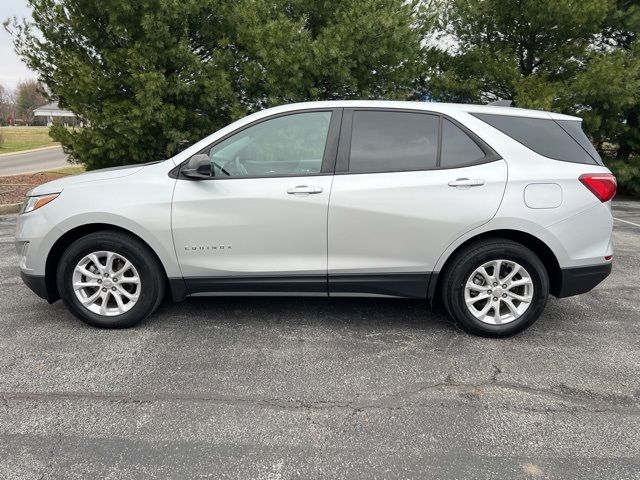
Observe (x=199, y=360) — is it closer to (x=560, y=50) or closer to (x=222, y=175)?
(x=222, y=175)

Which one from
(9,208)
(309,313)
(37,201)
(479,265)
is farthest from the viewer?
(9,208)

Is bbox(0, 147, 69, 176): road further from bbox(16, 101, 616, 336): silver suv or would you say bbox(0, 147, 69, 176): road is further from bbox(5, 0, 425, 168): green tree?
bbox(16, 101, 616, 336): silver suv

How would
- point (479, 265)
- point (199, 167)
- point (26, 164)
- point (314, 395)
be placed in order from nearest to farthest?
point (314, 395) → point (199, 167) → point (479, 265) → point (26, 164)

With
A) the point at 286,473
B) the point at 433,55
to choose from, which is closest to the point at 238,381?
the point at 286,473

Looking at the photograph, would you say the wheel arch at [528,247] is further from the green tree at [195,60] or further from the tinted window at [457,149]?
→ the green tree at [195,60]

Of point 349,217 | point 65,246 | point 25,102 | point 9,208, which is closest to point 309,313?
point 349,217

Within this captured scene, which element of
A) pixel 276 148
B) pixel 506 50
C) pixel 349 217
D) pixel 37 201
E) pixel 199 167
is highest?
pixel 506 50

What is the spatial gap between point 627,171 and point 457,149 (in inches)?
386

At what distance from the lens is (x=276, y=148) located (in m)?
3.90

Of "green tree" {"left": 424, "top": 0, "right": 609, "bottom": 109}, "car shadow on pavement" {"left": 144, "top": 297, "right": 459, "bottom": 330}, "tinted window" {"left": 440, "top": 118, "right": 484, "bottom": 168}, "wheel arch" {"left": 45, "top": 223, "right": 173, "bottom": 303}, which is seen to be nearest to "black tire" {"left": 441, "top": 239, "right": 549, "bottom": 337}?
"car shadow on pavement" {"left": 144, "top": 297, "right": 459, "bottom": 330}

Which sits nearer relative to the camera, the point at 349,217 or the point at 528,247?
the point at 349,217

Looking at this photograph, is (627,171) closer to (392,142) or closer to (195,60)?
(195,60)

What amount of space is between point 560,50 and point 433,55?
278cm

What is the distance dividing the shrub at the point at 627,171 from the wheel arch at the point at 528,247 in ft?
30.3
